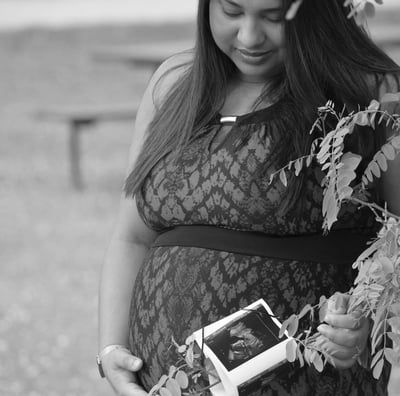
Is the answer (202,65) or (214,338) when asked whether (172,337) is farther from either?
(202,65)

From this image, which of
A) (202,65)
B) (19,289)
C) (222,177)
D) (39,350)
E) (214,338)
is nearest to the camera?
(214,338)

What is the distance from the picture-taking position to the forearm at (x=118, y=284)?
2737 mm

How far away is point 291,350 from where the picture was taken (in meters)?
2.14

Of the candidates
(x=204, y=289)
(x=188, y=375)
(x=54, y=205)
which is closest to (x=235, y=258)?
(x=204, y=289)

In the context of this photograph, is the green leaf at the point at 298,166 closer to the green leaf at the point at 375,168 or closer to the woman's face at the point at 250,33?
the green leaf at the point at 375,168

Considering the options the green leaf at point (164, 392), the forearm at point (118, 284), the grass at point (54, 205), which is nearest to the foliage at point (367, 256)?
the green leaf at point (164, 392)

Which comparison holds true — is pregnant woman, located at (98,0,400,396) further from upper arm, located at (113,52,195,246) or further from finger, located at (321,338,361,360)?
upper arm, located at (113,52,195,246)

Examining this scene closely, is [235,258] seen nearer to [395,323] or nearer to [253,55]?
[253,55]

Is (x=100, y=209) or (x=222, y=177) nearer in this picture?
(x=222, y=177)

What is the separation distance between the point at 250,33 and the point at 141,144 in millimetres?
459

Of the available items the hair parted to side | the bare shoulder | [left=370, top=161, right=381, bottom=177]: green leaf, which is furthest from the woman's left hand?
the bare shoulder

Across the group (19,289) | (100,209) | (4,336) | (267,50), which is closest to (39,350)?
(4,336)

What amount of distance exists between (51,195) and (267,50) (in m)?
7.41

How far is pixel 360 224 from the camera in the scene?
2451mm
